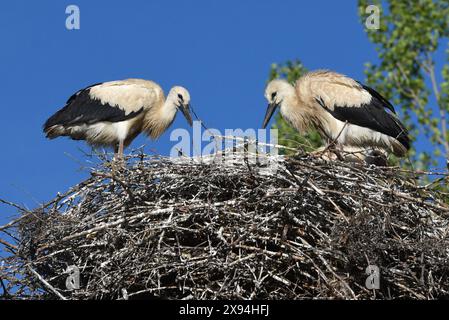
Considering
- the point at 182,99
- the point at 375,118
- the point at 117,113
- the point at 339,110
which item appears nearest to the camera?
the point at 375,118

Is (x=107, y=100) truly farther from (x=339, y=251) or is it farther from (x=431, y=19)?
(x=431, y=19)

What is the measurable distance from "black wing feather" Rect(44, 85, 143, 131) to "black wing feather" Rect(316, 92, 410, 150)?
2.09 m

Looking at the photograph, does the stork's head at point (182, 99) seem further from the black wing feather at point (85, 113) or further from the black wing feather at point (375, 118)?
the black wing feather at point (375, 118)

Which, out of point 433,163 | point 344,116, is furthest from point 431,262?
point 433,163

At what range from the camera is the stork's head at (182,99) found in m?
11.1

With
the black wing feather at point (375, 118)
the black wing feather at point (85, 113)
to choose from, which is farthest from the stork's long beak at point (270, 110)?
the black wing feather at point (85, 113)

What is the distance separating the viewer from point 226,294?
7.87 meters

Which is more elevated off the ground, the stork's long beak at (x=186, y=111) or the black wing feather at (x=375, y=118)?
the stork's long beak at (x=186, y=111)

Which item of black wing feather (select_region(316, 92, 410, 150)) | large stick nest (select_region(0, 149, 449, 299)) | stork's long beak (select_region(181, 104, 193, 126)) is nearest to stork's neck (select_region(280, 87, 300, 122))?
black wing feather (select_region(316, 92, 410, 150))

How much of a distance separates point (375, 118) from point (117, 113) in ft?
8.56

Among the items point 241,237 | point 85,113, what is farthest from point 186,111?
point 241,237

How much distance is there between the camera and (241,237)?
8.00 m

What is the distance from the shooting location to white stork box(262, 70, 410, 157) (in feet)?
35.1

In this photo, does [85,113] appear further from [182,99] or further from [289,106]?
[289,106]
